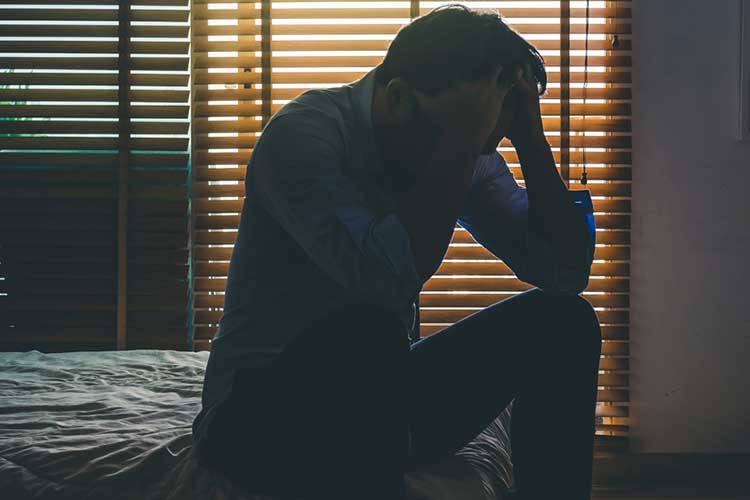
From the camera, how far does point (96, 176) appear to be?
110 inches

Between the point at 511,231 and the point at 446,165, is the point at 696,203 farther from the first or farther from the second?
the point at 446,165

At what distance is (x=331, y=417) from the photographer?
903mm

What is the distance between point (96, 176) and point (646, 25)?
7.01ft

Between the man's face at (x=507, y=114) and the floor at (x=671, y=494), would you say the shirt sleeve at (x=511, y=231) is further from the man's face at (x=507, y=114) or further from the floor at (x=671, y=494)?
the floor at (x=671, y=494)

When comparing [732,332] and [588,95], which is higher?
[588,95]

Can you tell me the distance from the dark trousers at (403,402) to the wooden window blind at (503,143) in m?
1.58

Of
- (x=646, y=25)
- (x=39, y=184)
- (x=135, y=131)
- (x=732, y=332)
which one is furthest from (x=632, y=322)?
(x=39, y=184)

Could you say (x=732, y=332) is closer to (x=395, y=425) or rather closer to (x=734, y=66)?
(x=734, y=66)

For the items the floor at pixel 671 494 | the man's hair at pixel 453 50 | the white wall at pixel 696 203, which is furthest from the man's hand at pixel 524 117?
the floor at pixel 671 494

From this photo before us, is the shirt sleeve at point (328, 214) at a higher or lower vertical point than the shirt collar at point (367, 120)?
lower

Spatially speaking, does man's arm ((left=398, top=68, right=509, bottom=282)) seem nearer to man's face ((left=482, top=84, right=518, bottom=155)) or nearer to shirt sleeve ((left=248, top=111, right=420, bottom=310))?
shirt sleeve ((left=248, top=111, right=420, bottom=310))

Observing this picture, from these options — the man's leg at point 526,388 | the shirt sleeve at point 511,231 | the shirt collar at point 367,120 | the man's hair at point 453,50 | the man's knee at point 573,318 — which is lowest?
the man's leg at point 526,388

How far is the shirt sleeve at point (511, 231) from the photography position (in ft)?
4.44

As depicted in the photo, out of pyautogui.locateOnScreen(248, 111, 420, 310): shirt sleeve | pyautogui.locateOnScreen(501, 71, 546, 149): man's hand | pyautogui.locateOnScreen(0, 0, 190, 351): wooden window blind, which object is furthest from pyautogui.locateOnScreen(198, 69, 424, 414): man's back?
pyautogui.locateOnScreen(0, 0, 190, 351): wooden window blind
